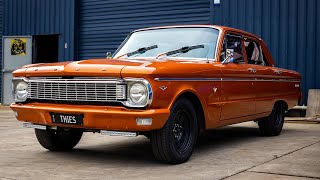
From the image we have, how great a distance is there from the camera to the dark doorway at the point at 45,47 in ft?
52.9

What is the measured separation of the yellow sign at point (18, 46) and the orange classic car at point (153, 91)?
1011 centimetres

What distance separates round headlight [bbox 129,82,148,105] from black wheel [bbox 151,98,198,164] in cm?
37

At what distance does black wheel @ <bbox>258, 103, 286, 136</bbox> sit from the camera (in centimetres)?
728

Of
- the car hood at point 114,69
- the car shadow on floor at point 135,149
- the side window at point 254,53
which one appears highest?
the side window at point 254,53

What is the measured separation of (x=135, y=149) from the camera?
19.6ft

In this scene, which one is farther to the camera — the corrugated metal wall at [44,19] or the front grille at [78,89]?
the corrugated metal wall at [44,19]

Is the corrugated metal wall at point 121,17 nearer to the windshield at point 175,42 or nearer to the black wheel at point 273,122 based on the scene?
the black wheel at point 273,122

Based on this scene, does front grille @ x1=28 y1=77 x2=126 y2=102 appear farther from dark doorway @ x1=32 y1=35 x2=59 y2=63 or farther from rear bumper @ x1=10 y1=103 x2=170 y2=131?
dark doorway @ x1=32 y1=35 x2=59 y2=63

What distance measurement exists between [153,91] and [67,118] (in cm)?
98

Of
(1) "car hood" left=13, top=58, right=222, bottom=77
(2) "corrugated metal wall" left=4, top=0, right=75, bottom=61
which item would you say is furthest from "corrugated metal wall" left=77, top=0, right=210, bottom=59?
(1) "car hood" left=13, top=58, right=222, bottom=77

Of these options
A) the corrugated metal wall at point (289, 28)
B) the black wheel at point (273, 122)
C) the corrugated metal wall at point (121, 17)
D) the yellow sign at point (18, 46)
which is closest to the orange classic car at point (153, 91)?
the black wheel at point (273, 122)

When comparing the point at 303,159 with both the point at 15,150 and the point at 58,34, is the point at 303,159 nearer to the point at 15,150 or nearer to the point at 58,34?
the point at 15,150

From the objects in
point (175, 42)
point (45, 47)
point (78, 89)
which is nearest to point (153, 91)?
point (78, 89)

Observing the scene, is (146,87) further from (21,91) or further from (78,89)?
(21,91)
